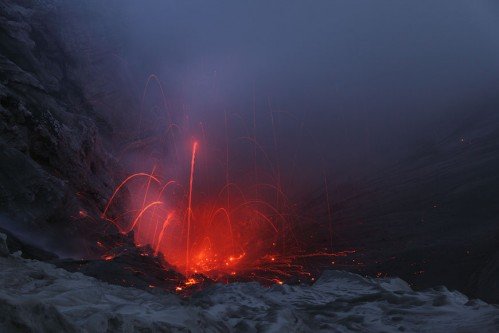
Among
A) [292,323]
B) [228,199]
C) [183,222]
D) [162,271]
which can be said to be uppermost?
[228,199]

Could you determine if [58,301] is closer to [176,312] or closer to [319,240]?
[176,312]

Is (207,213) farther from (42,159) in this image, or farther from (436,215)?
(42,159)

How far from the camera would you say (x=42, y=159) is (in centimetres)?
1300

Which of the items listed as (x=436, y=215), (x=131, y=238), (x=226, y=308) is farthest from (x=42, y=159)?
Answer: (x=436, y=215)

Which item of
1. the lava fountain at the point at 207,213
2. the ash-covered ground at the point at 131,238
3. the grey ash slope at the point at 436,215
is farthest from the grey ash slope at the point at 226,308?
the lava fountain at the point at 207,213

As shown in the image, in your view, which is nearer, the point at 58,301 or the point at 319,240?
the point at 58,301

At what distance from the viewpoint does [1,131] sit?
37.8ft

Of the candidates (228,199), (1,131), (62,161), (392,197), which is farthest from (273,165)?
(1,131)

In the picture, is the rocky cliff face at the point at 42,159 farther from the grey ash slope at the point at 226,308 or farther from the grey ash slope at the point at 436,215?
the grey ash slope at the point at 436,215

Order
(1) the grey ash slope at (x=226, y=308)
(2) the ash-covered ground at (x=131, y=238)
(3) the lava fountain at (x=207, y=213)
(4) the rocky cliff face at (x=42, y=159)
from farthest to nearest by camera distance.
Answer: (3) the lava fountain at (x=207, y=213) < (4) the rocky cliff face at (x=42, y=159) < (2) the ash-covered ground at (x=131, y=238) < (1) the grey ash slope at (x=226, y=308)

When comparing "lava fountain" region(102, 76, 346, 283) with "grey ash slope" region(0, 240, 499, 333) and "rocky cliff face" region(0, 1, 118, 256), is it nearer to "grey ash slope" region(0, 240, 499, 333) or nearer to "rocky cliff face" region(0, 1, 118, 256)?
"rocky cliff face" region(0, 1, 118, 256)

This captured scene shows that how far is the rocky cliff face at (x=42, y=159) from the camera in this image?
35.0 feet

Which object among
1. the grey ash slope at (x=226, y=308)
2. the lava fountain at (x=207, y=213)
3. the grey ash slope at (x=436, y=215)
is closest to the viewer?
the grey ash slope at (x=226, y=308)

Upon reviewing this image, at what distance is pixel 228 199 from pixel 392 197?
34.4 ft
